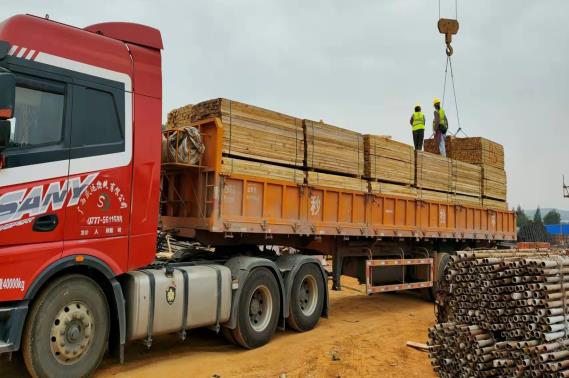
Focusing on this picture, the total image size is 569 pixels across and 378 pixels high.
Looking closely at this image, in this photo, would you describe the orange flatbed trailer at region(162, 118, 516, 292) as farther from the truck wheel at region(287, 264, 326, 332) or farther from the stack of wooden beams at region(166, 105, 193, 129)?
the truck wheel at region(287, 264, 326, 332)

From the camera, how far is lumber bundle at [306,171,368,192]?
821cm

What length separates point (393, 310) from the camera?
10.6m

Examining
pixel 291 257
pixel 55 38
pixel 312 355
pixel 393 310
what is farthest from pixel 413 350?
pixel 55 38

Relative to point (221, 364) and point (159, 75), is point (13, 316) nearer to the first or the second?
Result: point (221, 364)

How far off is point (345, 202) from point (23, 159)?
216 inches

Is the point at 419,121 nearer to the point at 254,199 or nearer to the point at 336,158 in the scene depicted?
the point at 336,158

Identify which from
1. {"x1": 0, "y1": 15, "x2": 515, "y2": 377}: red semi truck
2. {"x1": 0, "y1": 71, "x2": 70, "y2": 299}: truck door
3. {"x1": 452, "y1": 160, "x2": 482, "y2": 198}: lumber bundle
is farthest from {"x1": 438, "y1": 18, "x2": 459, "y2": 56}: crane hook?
{"x1": 0, "y1": 71, "x2": 70, "y2": 299}: truck door

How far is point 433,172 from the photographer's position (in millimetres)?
11109

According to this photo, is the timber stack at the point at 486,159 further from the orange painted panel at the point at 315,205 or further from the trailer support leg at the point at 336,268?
the orange painted panel at the point at 315,205

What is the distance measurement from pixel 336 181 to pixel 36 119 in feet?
16.8

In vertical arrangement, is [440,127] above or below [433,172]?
above

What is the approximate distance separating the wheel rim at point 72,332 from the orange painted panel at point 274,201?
3.04 metres

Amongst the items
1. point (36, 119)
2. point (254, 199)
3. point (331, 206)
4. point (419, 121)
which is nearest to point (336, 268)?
point (331, 206)

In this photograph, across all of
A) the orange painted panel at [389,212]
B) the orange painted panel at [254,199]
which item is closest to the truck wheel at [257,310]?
the orange painted panel at [254,199]
